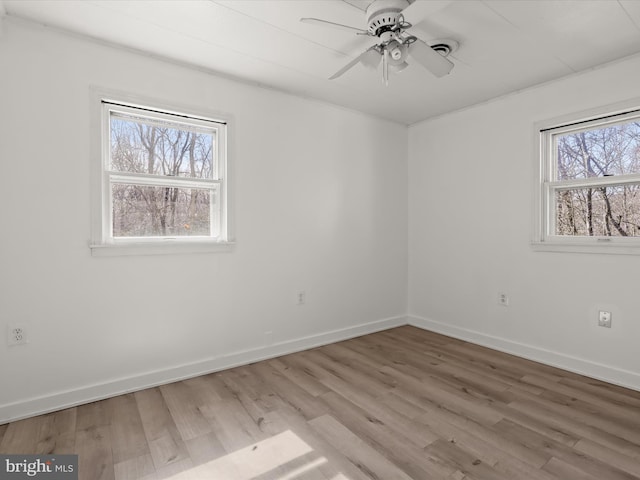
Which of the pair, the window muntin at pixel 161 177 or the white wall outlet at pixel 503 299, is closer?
the window muntin at pixel 161 177

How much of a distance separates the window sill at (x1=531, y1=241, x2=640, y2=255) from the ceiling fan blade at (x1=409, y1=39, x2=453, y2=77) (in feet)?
6.03

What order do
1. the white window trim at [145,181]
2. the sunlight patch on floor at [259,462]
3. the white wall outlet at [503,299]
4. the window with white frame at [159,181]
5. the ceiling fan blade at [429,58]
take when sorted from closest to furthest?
1. the sunlight patch on floor at [259,462]
2. the ceiling fan blade at [429,58]
3. the white window trim at [145,181]
4. the window with white frame at [159,181]
5. the white wall outlet at [503,299]

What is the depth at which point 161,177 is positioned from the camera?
2639 millimetres

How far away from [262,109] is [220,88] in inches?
15.5

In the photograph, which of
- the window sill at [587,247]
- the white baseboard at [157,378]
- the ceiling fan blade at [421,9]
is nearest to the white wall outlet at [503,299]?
the window sill at [587,247]

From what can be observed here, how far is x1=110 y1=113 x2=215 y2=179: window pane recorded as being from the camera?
253 cm

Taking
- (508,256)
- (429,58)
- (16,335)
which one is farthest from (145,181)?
(508,256)

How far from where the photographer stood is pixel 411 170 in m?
4.23

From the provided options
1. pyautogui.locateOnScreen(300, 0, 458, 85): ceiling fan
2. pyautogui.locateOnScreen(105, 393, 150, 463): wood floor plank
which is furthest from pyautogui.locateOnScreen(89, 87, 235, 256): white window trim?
pyautogui.locateOnScreen(300, 0, 458, 85): ceiling fan

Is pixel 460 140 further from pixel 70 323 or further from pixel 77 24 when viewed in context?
pixel 70 323

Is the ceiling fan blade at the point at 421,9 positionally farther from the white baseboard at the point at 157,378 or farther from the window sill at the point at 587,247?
→ the white baseboard at the point at 157,378

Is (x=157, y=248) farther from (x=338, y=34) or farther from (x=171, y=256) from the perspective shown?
(x=338, y=34)

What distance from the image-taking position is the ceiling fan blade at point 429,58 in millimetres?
1924

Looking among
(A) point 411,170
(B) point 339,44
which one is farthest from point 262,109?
(A) point 411,170
